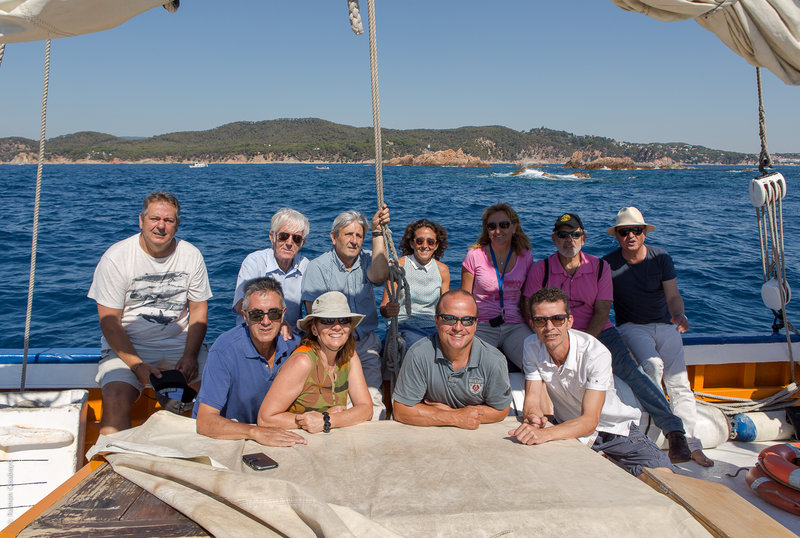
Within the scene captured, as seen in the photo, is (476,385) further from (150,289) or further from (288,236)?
(150,289)

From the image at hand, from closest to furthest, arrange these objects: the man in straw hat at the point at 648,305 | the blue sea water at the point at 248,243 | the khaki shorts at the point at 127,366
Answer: the khaki shorts at the point at 127,366, the man in straw hat at the point at 648,305, the blue sea water at the point at 248,243

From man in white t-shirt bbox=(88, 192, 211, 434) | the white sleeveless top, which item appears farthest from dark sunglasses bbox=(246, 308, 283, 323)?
the white sleeveless top

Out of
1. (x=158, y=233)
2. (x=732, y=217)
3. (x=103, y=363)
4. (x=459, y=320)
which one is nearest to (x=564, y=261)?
(x=459, y=320)

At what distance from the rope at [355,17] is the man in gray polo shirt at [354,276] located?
1.20m

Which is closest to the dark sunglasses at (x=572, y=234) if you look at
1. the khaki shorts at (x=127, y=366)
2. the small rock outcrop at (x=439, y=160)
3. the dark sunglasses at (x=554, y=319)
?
the dark sunglasses at (x=554, y=319)

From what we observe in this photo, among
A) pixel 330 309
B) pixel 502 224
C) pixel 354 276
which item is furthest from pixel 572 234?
pixel 330 309

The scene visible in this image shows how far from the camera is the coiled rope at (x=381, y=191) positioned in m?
2.84

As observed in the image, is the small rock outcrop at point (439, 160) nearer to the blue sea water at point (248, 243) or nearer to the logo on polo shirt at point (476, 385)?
the blue sea water at point (248, 243)

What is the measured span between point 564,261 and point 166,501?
2.87m

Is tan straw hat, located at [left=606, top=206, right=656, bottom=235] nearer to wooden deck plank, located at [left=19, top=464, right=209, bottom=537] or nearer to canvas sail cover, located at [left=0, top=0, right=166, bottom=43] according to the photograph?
canvas sail cover, located at [left=0, top=0, right=166, bottom=43]

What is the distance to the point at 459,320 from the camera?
2648 mm

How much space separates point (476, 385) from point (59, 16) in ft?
7.62

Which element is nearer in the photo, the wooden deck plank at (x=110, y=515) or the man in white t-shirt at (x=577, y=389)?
the wooden deck plank at (x=110, y=515)

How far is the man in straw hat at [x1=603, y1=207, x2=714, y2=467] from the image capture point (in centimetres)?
356
